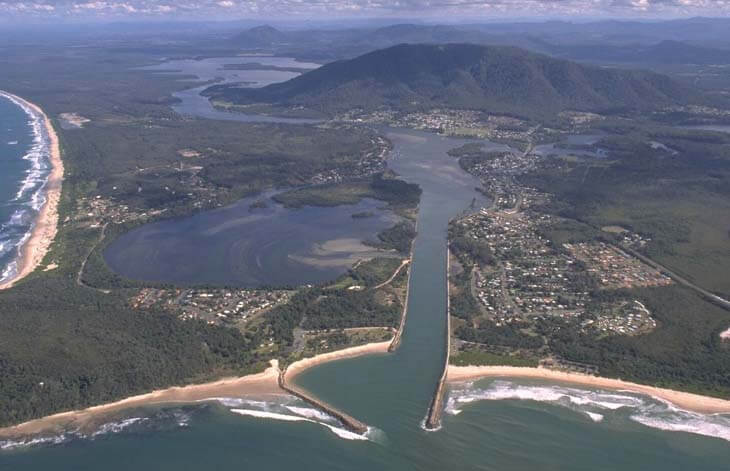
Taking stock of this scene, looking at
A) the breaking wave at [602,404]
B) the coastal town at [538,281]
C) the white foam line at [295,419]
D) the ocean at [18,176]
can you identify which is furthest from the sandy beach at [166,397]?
the ocean at [18,176]

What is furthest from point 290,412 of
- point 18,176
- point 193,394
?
point 18,176

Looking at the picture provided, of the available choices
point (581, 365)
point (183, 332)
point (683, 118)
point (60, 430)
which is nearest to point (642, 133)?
point (683, 118)

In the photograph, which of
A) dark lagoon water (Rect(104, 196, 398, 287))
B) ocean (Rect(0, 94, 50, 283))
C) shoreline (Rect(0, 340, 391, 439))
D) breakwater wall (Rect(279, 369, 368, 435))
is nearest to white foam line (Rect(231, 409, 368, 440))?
breakwater wall (Rect(279, 369, 368, 435))

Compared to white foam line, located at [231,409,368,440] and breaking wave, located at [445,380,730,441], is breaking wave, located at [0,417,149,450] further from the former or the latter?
breaking wave, located at [445,380,730,441]

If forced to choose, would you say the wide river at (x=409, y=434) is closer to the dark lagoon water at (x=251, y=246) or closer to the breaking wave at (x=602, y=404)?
the breaking wave at (x=602, y=404)

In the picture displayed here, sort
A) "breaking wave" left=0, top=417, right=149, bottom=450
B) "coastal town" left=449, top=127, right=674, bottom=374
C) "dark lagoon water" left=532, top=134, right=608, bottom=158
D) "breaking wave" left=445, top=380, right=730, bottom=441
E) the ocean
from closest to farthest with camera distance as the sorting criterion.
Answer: "breaking wave" left=0, top=417, right=149, bottom=450 → "breaking wave" left=445, top=380, right=730, bottom=441 → "coastal town" left=449, top=127, right=674, bottom=374 → the ocean → "dark lagoon water" left=532, top=134, right=608, bottom=158

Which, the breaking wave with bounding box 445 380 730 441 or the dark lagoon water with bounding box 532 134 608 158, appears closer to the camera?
the breaking wave with bounding box 445 380 730 441

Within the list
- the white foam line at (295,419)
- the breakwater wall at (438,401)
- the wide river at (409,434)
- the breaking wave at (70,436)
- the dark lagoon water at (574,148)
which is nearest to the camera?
the wide river at (409,434)
